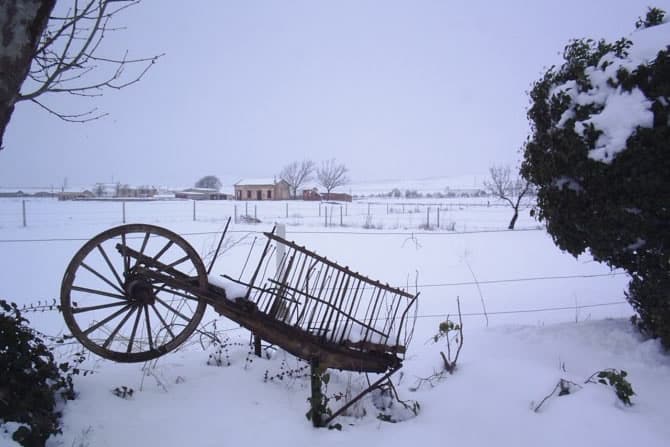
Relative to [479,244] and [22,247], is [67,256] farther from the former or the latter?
[479,244]

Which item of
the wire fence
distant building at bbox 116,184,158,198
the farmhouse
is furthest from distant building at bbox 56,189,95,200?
the farmhouse

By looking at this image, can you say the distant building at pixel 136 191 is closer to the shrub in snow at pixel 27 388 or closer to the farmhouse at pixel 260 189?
the farmhouse at pixel 260 189

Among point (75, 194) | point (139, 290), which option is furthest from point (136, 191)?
point (139, 290)

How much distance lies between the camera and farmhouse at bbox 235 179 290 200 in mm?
58469

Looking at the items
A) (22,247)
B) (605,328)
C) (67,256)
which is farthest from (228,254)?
(605,328)

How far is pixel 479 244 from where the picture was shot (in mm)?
12680

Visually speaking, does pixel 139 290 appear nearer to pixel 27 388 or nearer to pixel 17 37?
pixel 27 388

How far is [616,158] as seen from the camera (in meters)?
2.75

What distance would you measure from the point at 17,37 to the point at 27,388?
6.42ft

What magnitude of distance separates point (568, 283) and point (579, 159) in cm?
540

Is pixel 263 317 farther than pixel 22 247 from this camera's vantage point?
No

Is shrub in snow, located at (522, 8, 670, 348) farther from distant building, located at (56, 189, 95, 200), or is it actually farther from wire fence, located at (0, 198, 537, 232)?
distant building, located at (56, 189, 95, 200)

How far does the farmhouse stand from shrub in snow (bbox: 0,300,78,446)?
5648 cm

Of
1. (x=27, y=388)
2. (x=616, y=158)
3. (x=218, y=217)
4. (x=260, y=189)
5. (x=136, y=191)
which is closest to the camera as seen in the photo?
(x=27, y=388)
